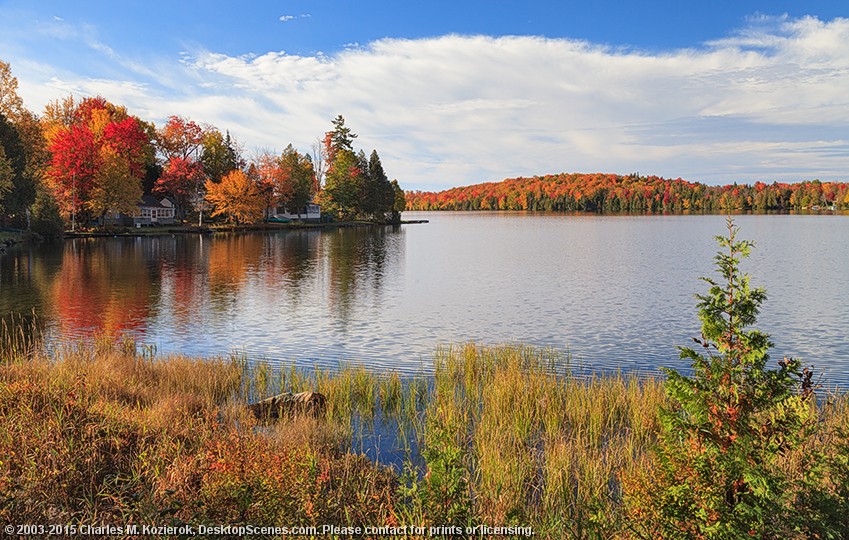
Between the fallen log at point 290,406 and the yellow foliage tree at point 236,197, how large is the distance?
93.3 metres

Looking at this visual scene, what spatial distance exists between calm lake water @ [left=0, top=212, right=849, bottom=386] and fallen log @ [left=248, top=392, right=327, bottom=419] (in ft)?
17.5

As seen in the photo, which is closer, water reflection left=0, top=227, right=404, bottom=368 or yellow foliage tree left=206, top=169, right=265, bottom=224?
water reflection left=0, top=227, right=404, bottom=368

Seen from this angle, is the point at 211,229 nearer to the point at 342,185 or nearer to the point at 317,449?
the point at 342,185

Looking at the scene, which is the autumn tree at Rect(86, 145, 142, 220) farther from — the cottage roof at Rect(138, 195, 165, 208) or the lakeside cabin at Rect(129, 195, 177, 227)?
the cottage roof at Rect(138, 195, 165, 208)

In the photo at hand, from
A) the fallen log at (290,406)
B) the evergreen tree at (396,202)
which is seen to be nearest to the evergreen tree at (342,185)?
the evergreen tree at (396,202)

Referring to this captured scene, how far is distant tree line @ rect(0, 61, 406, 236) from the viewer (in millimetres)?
66938

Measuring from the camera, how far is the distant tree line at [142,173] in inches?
2635

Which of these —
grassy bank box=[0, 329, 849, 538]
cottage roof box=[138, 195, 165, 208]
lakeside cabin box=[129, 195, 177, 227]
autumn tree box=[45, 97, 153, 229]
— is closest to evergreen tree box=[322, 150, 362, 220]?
lakeside cabin box=[129, 195, 177, 227]

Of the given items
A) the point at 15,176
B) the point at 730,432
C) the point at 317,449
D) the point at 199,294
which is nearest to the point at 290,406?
the point at 317,449

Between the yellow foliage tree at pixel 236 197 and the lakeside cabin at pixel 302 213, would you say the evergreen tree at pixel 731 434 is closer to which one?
the yellow foliage tree at pixel 236 197

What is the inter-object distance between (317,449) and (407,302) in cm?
2216

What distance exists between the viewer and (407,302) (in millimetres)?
31375

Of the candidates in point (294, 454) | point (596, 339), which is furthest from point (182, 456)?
point (596, 339)

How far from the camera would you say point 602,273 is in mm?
43031
